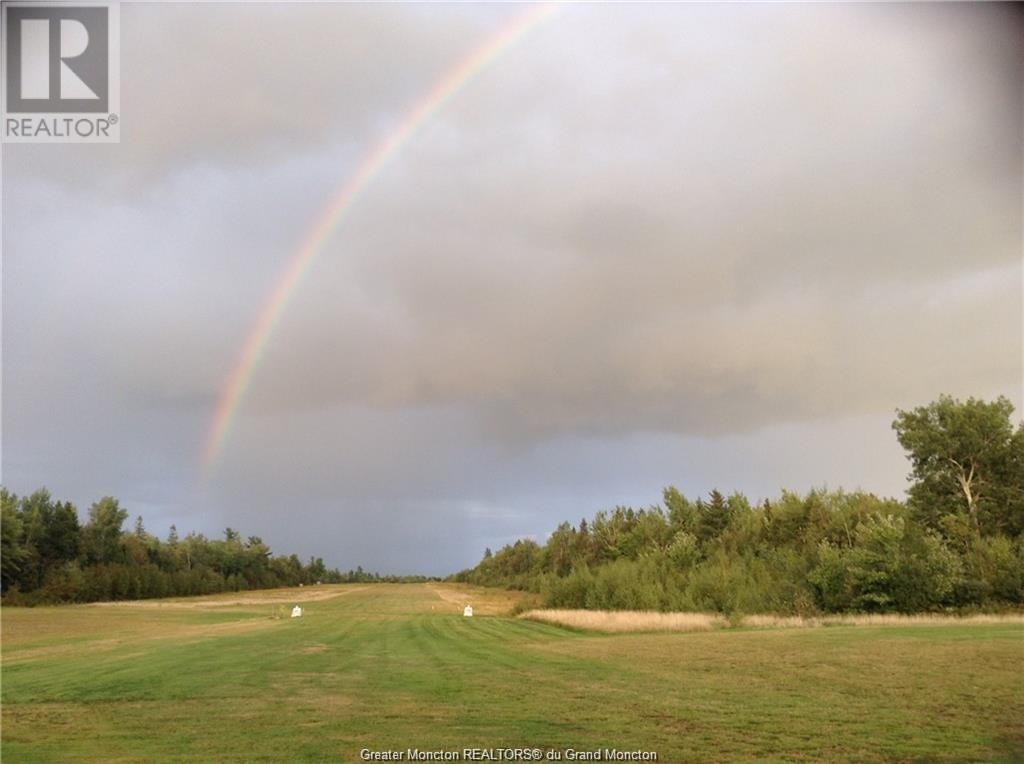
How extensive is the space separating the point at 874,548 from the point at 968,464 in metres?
26.2

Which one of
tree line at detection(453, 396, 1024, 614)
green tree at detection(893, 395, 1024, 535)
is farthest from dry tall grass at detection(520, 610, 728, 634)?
green tree at detection(893, 395, 1024, 535)

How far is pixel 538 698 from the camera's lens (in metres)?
17.6

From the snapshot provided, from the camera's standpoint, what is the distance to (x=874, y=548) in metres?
51.9

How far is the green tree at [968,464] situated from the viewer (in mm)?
67688

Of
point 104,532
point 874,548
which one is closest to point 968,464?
point 874,548

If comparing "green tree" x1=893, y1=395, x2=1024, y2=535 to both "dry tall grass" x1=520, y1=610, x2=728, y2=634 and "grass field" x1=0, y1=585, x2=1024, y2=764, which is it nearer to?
"dry tall grass" x1=520, y1=610, x2=728, y2=634

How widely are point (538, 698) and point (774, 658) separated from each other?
10.6m

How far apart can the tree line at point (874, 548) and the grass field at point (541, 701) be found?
20.6m

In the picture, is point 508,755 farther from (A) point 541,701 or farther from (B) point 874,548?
(B) point 874,548

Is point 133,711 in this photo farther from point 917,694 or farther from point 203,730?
point 917,694

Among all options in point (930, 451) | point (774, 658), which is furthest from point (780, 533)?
point (774, 658)

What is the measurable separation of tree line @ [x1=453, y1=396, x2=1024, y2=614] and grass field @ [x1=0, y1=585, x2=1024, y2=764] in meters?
20.6

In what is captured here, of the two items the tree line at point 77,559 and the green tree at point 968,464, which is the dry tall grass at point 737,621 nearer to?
the green tree at point 968,464

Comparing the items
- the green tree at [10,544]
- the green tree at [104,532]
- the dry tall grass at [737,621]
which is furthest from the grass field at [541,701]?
the green tree at [104,532]
